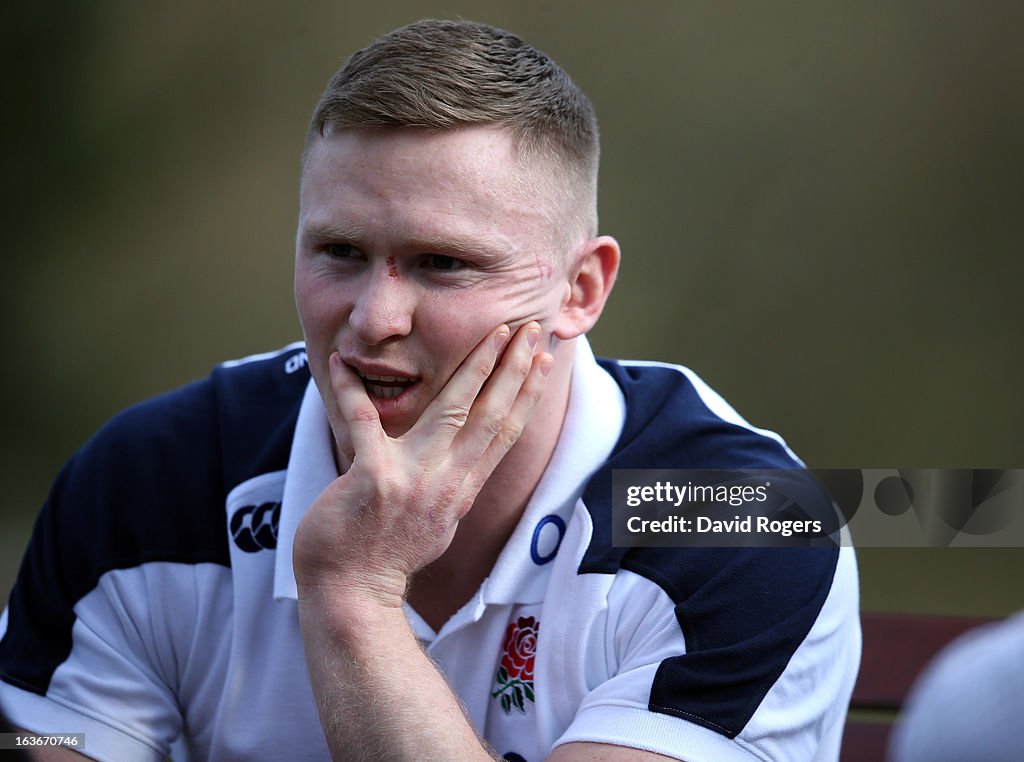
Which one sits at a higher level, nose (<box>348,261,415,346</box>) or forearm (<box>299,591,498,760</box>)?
nose (<box>348,261,415,346</box>)

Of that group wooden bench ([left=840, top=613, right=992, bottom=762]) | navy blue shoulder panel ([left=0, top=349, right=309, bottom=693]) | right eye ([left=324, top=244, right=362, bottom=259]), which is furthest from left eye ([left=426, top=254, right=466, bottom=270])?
wooden bench ([left=840, top=613, right=992, bottom=762])

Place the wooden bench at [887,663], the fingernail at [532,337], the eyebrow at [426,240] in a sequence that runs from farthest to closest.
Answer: the wooden bench at [887,663] < the fingernail at [532,337] < the eyebrow at [426,240]

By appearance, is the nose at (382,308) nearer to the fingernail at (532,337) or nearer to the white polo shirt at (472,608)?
the fingernail at (532,337)

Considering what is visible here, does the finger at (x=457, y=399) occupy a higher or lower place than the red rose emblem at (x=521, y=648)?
higher

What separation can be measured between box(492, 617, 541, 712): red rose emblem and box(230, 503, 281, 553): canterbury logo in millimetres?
573

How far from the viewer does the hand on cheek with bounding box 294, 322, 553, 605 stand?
2.45 m

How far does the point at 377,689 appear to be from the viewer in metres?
2.31

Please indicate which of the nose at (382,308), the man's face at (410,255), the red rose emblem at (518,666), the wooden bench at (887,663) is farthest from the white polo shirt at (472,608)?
the wooden bench at (887,663)

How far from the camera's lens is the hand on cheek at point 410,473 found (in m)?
2.45

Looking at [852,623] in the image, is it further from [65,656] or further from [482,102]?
[65,656]

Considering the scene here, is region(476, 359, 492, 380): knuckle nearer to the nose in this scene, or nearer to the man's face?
the man's face

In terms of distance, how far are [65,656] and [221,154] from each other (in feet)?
16.5

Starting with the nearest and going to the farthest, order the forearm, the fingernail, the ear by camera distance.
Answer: the forearm → the fingernail → the ear

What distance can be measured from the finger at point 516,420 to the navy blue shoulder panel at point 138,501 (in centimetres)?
59
